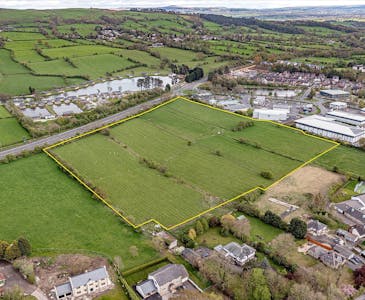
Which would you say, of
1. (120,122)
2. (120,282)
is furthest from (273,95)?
(120,282)

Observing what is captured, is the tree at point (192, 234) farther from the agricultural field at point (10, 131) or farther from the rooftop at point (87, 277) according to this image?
the agricultural field at point (10, 131)

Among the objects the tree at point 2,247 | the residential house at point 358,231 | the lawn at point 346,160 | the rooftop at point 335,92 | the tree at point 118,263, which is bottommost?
the tree at point 118,263

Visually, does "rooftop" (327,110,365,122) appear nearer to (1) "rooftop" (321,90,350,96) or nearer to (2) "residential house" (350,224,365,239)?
(1) "rooftop" (321,90,350,96)

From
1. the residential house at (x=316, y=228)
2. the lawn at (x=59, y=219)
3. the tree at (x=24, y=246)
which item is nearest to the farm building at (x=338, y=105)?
the residential house at (x=316, y=228)

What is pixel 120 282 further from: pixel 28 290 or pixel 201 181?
pixel 201 181

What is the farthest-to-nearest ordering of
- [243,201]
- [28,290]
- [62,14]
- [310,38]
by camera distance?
[62,14]
[310,38]
[243,201]
[28,290]

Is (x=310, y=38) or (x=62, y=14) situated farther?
(x=62, y=14)
